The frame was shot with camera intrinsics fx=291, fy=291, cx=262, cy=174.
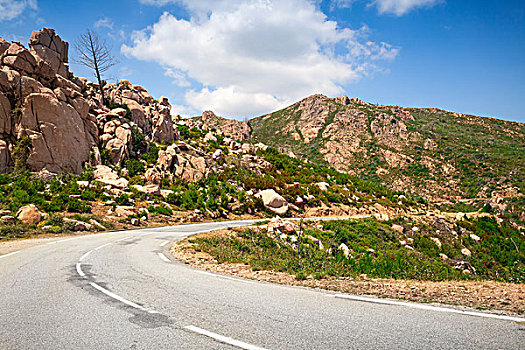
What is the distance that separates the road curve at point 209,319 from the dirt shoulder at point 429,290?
2.41 ft

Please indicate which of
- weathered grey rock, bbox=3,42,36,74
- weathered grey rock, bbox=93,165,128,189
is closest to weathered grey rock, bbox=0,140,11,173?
weathered grey rock, bbox=93,165,128,189

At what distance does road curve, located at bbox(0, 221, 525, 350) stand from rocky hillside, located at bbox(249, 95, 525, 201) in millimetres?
68883

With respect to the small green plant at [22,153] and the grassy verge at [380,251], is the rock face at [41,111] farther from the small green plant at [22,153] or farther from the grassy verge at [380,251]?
the grassy verge at [380,251]

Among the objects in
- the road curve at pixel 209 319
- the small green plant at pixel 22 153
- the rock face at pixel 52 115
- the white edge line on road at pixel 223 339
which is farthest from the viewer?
the rock face at pixel 52 115

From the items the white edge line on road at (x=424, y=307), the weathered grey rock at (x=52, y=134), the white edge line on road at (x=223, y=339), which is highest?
the weathered grey rock at (x=52, y=134)

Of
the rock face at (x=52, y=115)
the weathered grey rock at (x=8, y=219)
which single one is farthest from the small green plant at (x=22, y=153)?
the weathered grey rock at (x=8, y=219)

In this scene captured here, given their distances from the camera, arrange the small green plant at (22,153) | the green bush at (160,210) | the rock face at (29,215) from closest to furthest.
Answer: the rock face at (29,215)
the small green plant at (22,153)
the green bush at (160,210)

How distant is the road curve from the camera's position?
13.3ft

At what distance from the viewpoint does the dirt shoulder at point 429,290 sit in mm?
5688

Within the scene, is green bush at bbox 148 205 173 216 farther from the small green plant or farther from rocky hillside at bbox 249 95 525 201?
rocky hillside at bbox 249 95 525 201

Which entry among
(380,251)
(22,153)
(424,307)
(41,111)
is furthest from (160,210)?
(424,307)

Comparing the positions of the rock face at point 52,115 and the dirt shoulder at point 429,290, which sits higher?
the rock face at point 52,115

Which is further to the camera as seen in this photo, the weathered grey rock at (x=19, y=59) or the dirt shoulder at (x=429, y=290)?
the weathered grey rock at (x=19, y=59)

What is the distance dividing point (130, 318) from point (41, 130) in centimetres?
3138
